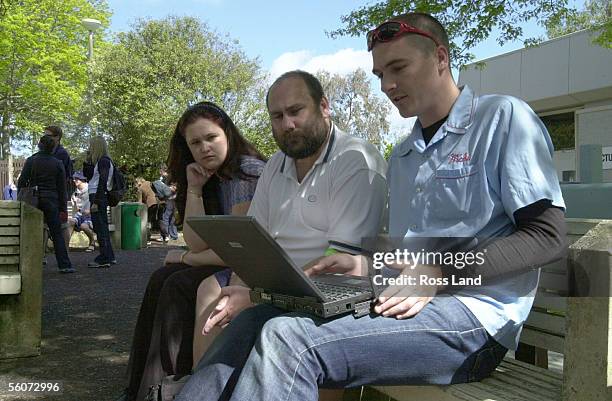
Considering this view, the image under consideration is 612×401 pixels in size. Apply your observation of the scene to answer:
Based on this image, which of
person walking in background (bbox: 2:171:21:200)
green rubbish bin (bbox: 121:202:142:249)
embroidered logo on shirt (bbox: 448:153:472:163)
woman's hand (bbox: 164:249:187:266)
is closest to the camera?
embroidered logo on shirt (bbox: 448:153:472:163)

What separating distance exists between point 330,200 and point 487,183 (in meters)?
0.84

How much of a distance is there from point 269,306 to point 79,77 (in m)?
27.3

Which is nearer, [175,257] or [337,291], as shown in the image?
[337,291]

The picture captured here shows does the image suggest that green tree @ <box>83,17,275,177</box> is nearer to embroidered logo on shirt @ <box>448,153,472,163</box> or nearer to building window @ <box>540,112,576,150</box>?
building window @ <box>540,112,576,150</box>

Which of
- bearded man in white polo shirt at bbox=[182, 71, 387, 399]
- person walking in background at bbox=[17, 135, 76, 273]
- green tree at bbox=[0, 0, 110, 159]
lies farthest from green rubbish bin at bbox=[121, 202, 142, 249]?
green tree at bbox=[0, 0, 110, 159]

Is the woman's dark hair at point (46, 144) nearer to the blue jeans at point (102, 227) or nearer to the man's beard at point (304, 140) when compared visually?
the blue jeans at point (102, 227)

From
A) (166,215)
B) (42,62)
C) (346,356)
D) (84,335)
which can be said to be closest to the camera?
(346,356)

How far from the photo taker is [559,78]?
28.9 metres

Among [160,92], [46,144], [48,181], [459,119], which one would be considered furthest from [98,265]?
[160,92]

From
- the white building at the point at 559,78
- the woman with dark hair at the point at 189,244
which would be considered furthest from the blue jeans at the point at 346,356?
the white building at the point at 559,78

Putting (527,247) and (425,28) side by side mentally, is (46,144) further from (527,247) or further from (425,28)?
(527,247)

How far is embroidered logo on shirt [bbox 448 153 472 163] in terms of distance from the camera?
2.20 meters

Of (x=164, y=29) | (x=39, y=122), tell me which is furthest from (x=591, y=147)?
(x=39, y=122)

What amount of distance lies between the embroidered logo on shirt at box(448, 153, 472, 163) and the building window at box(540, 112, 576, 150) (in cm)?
2974
